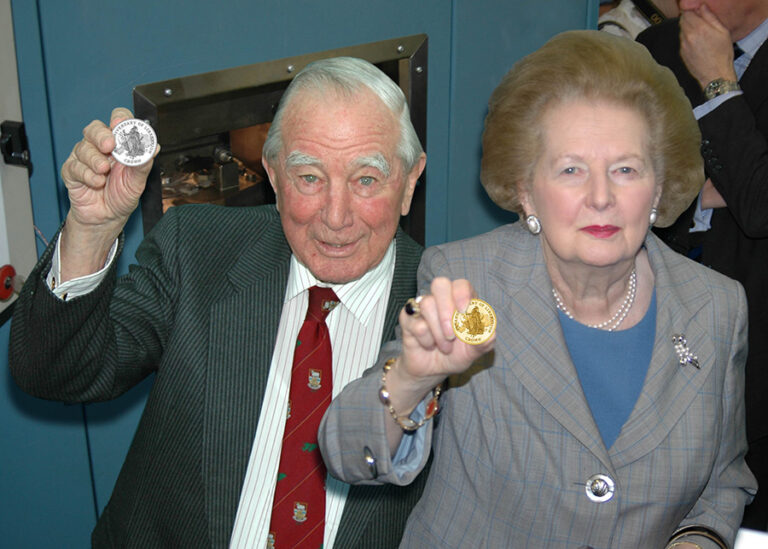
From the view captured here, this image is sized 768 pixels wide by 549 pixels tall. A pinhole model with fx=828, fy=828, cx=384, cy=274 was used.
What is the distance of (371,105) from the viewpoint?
6.22ft

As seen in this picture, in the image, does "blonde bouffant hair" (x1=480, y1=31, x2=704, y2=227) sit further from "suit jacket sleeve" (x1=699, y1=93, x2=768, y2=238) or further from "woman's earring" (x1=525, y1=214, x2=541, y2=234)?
"suit jacket sleeve" (x1=699, y1=93, x2=768, y2=238)

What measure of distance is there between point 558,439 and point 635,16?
2.71 m

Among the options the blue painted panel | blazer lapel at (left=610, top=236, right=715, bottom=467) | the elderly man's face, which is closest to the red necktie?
the elderly man's face

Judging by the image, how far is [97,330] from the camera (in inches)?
69.2

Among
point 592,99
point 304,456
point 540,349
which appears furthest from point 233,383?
point 592,99

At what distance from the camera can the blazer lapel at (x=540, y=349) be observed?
67.3 inches

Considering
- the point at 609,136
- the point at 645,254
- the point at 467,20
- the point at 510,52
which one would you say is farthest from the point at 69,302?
the point at 510,52

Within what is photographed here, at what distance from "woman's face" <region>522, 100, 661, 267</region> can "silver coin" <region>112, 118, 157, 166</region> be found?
853mm

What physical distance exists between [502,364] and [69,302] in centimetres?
90

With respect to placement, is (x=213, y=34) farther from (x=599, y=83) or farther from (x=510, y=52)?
(x=510, y=52)

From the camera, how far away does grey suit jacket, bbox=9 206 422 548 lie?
1862mm

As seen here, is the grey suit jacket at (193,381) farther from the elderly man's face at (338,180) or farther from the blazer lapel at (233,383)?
the elderly man's face at (338,180)

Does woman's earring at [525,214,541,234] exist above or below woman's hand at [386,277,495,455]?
above

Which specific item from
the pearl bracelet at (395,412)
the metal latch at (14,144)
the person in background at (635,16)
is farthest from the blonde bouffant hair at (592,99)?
the person in background at (635,16)
